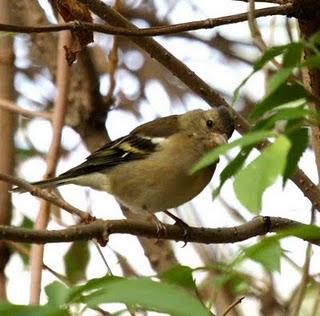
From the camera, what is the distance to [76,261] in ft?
9.45

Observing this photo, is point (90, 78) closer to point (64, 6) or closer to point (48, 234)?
point (64, 6)

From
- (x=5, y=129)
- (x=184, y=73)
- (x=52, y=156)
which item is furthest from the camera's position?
(x=5, y=129)

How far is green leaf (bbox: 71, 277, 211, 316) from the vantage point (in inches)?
31.7

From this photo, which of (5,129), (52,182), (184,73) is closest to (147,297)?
(184,73)

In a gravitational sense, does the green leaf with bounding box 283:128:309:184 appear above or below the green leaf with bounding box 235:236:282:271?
above

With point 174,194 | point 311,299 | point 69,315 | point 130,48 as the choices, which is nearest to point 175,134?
point 174,194

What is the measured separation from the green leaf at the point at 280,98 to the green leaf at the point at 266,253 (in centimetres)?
16

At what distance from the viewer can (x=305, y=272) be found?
2145 mm

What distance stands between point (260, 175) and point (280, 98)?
0.19 metres

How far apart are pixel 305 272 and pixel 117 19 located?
86 centimetres

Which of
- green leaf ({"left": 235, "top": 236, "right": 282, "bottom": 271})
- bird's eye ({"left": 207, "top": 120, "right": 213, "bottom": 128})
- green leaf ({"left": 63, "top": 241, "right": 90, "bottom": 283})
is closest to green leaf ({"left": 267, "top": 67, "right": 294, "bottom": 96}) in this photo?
green leaf ({"left": 235, "top": 236, "right": 282, "bottom": 271})

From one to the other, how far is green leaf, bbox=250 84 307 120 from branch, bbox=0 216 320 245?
0.36 metres

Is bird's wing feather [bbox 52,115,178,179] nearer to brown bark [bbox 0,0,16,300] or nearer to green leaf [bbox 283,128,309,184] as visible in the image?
brown bark [bbox 0,0,16,300]

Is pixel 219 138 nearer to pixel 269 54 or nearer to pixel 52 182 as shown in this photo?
pixel 52 182
